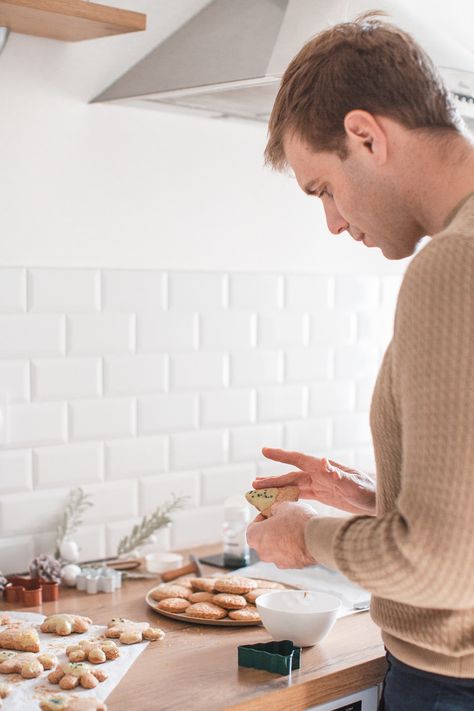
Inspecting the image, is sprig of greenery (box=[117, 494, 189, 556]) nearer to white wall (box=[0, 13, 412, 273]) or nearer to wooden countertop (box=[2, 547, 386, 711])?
wooden countertop (box=[2, 547, 386, 711])

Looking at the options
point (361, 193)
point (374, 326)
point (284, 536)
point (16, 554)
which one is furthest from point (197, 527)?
point (361, 193)

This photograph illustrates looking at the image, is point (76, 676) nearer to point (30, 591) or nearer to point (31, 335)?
point (30, 591)

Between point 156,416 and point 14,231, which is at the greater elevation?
point 14,231

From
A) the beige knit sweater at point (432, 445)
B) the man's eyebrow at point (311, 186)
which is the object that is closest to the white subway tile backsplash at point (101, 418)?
the man's eyebrow at point (311, 186)

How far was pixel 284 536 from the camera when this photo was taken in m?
1.26

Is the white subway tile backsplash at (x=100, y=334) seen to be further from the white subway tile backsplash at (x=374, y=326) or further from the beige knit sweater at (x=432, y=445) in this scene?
the beige knit sweater at (x=432, y=445)

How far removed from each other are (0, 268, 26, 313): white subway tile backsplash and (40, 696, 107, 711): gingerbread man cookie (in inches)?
35.7

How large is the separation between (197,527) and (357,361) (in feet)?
2.24

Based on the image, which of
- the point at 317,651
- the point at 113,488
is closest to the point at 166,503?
the point at 113,488

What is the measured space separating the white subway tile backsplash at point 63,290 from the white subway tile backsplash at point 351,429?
848 millimetres

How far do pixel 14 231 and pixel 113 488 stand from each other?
637 millimetres

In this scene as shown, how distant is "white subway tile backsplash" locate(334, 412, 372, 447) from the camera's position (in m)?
2.68

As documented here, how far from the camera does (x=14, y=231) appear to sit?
2051 millimetres

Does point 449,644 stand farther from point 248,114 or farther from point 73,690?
point 248,114
